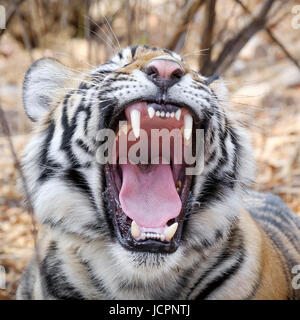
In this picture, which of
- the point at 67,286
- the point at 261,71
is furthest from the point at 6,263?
the point at 261,71

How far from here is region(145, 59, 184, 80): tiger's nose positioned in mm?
1399

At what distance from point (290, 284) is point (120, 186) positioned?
70cm

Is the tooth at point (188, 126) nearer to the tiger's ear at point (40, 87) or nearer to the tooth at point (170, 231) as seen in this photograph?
the tooth at point (170, 231)

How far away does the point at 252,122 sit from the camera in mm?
2053

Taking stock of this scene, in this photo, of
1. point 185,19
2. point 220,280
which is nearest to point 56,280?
point 220,280

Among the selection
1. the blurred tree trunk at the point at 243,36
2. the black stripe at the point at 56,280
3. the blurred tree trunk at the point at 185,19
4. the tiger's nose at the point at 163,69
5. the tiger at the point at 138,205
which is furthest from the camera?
the blurred tree trunk at the point at 185,19

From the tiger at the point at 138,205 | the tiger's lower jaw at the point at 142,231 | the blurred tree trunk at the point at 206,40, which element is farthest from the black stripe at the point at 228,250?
the blurred tree trunk at the point at 206,40

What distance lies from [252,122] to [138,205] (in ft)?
2.17

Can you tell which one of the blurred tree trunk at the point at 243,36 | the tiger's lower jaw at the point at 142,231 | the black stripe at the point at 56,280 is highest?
the blurred tree trunk at the point at 243,36

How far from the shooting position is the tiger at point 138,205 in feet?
4.99

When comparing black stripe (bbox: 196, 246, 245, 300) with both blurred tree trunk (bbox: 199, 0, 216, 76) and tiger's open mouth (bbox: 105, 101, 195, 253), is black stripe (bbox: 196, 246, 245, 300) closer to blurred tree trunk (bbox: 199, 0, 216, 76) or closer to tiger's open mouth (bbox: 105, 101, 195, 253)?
tiger's open mouth (bbox: 105, 101, 195, 253)

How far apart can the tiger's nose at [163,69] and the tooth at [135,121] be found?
0.12 meters

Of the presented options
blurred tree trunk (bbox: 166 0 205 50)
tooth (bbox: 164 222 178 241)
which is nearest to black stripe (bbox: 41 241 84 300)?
tooth (bbox: 164 222 178 241)

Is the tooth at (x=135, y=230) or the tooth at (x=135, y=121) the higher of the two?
the tooth at (x=135, y=121)
